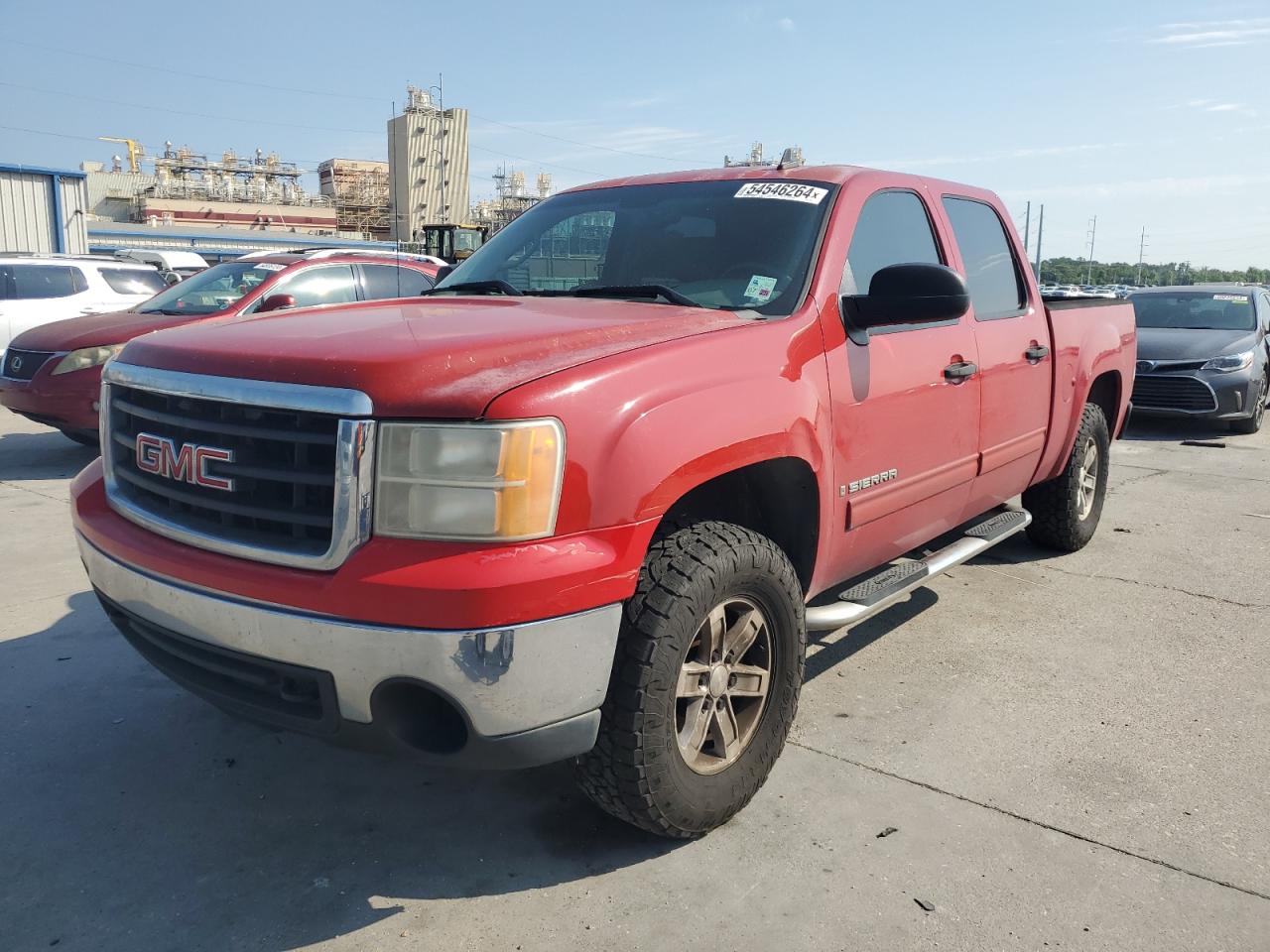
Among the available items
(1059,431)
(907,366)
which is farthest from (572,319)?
(1059,431)

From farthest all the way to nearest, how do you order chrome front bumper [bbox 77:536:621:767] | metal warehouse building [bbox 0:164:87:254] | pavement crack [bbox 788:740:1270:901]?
metal warehouse building [bbox 0:164:87:254]
pavement crack [bbox 788:740:1270:901]
chrome front bumper [bbox 77:536:621:767]

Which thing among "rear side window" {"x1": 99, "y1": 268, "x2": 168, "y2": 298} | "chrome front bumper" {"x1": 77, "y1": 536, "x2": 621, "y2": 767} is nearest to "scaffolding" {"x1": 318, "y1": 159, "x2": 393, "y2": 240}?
"rear side window" {"x1": 99, "y1": 268, "x2": 168, "y2": 298}

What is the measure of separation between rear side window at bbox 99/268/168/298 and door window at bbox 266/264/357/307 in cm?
423

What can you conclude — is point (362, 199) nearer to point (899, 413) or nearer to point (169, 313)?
point (169, 313)

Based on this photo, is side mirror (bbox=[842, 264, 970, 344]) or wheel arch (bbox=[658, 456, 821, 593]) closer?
wheel arch (bbox=[658, 456, 821, 593])

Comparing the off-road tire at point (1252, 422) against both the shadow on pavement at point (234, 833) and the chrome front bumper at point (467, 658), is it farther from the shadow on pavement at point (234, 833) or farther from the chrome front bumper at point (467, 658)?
the chrome front bumper at point (467, 658)

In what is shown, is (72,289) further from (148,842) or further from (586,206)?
(148,842)

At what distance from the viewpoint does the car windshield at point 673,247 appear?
129 inches

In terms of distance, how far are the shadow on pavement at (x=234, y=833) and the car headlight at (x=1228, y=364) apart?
10.4 m

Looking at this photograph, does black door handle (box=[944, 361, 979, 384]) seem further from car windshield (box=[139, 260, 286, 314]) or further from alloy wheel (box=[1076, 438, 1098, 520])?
car windshield (box=[139, 260, 286, 314])

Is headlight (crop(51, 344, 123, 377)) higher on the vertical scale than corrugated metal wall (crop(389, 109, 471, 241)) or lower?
lower

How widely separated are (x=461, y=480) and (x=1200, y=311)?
41.8ft

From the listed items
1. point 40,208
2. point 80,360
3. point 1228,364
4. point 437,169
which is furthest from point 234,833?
point 437,169

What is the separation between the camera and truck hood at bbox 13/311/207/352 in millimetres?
7953
